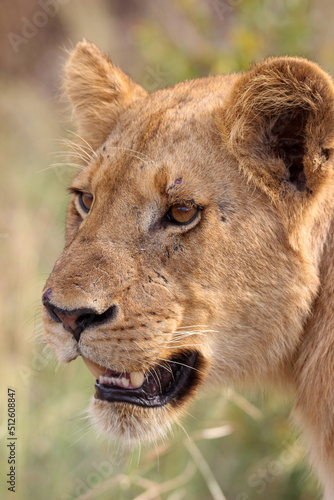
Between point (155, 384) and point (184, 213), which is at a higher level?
point (184, 213)

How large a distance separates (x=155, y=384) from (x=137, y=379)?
0.36 feet

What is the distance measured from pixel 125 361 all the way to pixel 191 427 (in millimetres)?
1931

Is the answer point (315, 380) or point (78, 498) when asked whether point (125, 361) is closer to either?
point (315, 380)

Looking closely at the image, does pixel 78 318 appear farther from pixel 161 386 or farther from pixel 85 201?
pixel 85 201

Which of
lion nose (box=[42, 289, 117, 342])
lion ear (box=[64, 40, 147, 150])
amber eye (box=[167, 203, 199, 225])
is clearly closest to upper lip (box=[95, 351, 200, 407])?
lion nose (box=[42, 289, 117, 342])

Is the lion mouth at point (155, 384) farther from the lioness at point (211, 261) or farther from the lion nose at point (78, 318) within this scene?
the lion nose at point (78, 318)

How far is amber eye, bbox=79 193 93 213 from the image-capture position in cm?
274

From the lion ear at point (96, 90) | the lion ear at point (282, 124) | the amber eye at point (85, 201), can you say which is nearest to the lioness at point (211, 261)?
the lion ear at point (282, 124)

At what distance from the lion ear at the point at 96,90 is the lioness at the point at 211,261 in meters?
0.67

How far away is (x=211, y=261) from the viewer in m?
2.31

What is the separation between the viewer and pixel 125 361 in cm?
225

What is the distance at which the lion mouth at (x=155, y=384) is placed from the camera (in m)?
2.38

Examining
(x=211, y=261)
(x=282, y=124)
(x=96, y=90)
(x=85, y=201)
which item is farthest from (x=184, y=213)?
(x=96, y=90)

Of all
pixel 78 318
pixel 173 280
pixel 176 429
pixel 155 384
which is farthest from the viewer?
pixel 176 429
